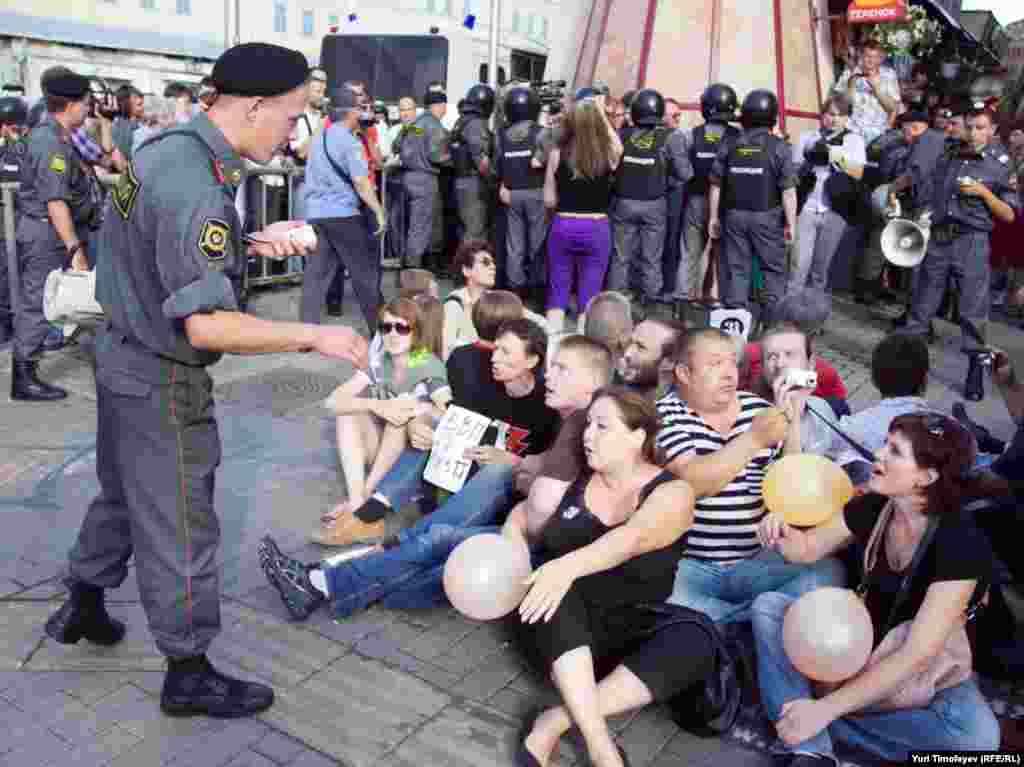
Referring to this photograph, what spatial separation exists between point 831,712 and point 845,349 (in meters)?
6.78

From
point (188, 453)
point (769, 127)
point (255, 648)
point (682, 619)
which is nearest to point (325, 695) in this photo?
point (255, 648)

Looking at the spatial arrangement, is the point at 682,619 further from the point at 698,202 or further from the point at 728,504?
the point at 698,202

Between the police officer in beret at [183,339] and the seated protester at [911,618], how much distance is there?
68.1 inches

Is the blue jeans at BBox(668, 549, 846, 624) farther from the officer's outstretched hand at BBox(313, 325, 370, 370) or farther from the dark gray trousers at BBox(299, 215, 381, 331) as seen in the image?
the dark gray trousers at BBox(299, 215, 381, 331)

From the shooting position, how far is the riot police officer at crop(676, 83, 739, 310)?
A: 905 cm

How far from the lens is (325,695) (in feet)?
11.3

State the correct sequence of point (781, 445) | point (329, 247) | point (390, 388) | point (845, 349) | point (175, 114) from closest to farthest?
point (781, 445)
point (390, 388)
point (329, 247)
point (845, 349)
point (175, 114)

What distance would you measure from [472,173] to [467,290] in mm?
4379

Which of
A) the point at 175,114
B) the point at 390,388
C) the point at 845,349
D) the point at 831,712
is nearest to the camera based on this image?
the point at 831,712

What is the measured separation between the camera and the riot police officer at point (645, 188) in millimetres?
8312

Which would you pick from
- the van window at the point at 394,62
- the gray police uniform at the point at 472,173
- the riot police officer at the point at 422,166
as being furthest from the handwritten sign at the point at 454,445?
the van window at the point at 394,62

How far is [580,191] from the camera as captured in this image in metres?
8.09

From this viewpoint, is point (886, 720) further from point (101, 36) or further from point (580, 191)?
point (101, 36)

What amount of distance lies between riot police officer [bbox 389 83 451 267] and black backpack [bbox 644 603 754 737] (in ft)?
24.6
